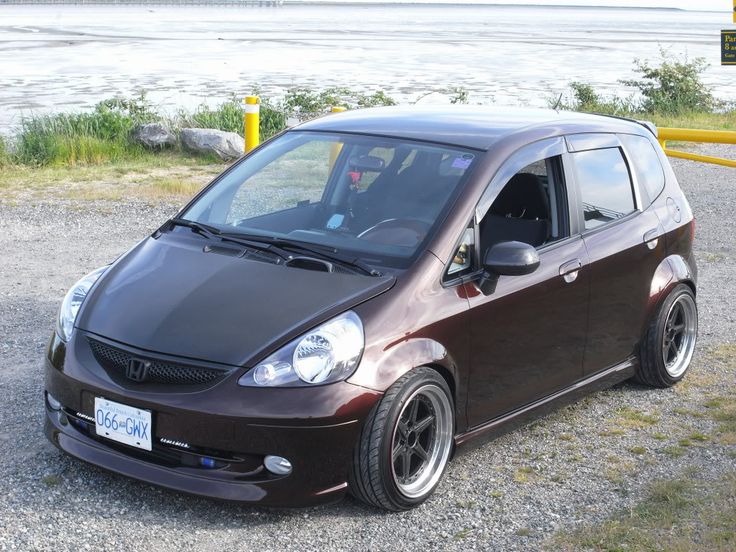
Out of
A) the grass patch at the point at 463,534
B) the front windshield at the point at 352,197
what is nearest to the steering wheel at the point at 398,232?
the front windshield at the point at 352,197

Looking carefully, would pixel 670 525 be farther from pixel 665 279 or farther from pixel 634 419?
pixel 665 279

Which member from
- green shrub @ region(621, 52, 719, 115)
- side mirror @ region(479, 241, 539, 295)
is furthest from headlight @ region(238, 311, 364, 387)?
green shrub @ region(621, 52, 719, 115)

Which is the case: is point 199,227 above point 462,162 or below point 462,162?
below

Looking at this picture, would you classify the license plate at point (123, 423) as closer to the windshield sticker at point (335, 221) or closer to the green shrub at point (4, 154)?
the windshield sticker at point (335, 221)

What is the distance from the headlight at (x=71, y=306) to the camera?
4980 mm

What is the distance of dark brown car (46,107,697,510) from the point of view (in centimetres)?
443

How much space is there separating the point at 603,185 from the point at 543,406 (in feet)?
4.40

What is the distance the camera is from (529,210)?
227 inches

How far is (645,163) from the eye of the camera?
21.5ft

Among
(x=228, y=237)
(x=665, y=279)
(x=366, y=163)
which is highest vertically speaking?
(x=366, y=163)

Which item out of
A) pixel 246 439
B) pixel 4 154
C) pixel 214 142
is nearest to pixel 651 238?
pixel 246 439

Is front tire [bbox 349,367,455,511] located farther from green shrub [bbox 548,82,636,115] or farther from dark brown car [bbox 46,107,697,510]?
green shrub [bbox 548,82,636,115]

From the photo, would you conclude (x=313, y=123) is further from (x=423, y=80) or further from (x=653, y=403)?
(x=423, y=80)

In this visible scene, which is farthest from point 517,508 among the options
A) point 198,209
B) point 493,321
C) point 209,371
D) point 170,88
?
point 170,88
